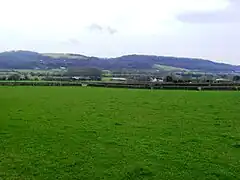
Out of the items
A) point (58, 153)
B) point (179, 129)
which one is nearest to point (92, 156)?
point (58, 153)

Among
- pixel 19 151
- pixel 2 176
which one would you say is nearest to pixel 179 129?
pixel 19 151

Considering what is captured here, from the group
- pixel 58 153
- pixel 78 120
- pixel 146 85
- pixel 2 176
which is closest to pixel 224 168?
pixel 58 153

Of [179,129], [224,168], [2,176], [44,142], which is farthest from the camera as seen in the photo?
[179,129]

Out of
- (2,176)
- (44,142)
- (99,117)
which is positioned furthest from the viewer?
(99,117)

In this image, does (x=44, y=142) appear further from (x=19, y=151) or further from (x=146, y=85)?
(x=146, y=85)

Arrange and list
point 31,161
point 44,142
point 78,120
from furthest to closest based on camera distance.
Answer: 1. point 78,120
2. point 44,142
3. point 31,161

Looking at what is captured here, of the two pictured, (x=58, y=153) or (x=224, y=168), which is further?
(x=58, y=153)

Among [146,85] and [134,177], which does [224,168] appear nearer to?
[134,177]

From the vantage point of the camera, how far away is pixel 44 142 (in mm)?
18141

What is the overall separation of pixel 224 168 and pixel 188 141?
4.82 metres

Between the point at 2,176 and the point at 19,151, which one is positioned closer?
the point at 2,176

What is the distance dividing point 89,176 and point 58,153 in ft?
11.4

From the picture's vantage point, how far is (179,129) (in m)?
22.4

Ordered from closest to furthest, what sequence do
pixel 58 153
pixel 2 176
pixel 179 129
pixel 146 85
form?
pixel 2 176 → pixel 58 153 → pixel 179 129 → pixel 146 85
